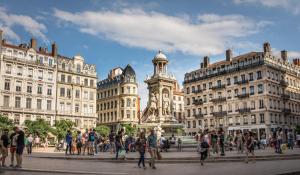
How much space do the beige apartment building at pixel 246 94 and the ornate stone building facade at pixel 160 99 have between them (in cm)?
3353

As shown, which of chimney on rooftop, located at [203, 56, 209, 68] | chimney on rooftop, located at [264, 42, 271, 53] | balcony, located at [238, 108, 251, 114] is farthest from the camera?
chimney on rooftop, located at [203, 56, 209, 68]

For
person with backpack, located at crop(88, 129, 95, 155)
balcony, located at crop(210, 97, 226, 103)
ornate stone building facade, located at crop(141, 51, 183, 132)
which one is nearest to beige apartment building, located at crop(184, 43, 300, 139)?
balcony, located at crop(210, 97, 226, 103)

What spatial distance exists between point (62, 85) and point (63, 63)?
477cm

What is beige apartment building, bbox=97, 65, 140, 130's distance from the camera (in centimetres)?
8662

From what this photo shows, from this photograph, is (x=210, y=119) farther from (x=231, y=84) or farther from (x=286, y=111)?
(x=286, y=111)

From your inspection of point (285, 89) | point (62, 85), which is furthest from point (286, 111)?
point (62, 85)

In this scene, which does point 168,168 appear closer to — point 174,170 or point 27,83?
point 174,170

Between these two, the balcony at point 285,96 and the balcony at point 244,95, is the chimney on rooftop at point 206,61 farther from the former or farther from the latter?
the balcony at point 285,96

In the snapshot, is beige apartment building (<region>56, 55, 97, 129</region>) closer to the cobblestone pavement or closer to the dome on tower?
the dome on tower

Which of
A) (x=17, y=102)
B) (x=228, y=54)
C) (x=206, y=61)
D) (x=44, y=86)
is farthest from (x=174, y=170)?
(x=206, y=61)

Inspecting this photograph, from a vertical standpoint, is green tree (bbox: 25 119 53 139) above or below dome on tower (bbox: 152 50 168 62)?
below

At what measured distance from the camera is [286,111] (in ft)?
215

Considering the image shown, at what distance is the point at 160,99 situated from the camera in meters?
31.8

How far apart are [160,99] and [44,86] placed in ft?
131
